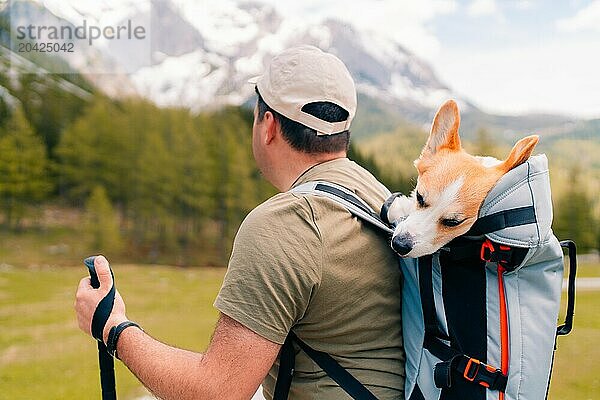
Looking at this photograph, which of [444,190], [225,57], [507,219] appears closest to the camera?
[507,219]

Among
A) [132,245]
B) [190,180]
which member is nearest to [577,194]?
[190,180]

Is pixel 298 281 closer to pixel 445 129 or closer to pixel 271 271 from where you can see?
pixel 271 271

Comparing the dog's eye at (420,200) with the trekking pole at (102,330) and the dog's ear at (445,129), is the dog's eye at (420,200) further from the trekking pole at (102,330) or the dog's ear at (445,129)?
the trekking pole at (102,330)

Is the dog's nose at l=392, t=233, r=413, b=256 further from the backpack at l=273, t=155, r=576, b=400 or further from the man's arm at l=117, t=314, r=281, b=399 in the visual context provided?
the man's arm at l=117, t=314, r=281, b=399

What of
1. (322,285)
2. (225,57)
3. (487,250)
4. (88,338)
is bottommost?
(88,338)

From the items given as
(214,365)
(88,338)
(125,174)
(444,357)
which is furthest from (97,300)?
(125,174)

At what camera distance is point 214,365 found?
1116mm

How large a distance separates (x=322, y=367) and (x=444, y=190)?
1.28 ft

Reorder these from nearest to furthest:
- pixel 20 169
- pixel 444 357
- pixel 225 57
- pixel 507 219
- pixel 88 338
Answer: pixel 507 219, pixel 444 357, pixel 88 338, pixel 20 169, pixel 225 57

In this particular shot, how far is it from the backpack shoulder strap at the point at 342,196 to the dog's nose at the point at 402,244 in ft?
0.16

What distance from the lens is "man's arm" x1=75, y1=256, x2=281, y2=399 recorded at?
1.11 meters

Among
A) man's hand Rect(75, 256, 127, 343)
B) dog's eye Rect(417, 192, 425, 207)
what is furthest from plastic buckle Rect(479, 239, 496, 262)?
man's hand Rect(75, 256, 127, 343)

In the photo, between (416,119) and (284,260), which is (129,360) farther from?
(416,119)

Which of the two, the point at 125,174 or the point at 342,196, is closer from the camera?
the point at 342,196
